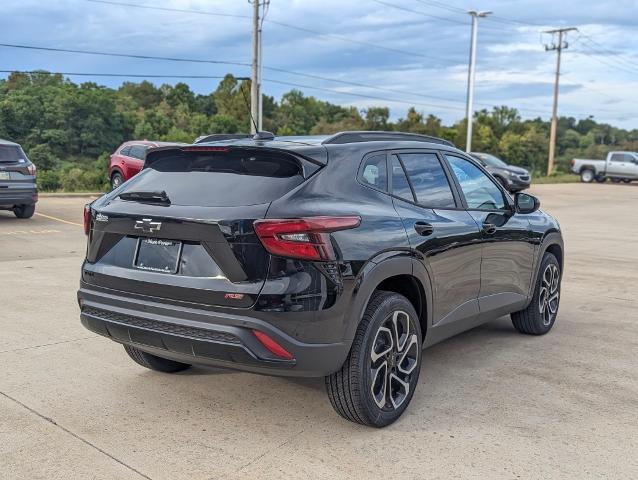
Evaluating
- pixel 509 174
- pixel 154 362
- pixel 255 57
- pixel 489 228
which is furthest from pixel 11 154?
pixel 509 174

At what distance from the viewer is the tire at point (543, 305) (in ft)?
19.3

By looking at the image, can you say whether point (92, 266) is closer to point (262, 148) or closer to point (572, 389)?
point (262, 148)

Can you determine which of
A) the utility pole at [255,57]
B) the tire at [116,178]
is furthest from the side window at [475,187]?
the utility pole at [255,57]

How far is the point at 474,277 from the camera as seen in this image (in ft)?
15.9

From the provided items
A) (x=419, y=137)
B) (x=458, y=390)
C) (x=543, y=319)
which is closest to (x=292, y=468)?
(x=458, y=390)

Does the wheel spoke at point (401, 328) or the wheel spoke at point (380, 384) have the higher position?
the wheel spoke at point (401, 328)

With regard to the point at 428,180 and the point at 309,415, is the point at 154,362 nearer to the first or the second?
the point at 309,415

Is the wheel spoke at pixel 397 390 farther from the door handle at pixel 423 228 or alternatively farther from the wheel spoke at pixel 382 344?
the door handle at pixel 423 228

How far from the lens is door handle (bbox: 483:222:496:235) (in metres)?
4.95

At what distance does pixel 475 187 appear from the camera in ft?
16.9

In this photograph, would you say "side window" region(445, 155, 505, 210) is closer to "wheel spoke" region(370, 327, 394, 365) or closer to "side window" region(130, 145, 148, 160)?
"wheel spoke" region(370, 327, 394, 365)

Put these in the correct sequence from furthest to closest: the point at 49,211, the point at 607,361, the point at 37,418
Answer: the point at 49,211 < the point at 607,361 < the point at 37,418

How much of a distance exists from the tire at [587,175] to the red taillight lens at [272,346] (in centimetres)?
4224

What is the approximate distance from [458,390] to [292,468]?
5.19ft
